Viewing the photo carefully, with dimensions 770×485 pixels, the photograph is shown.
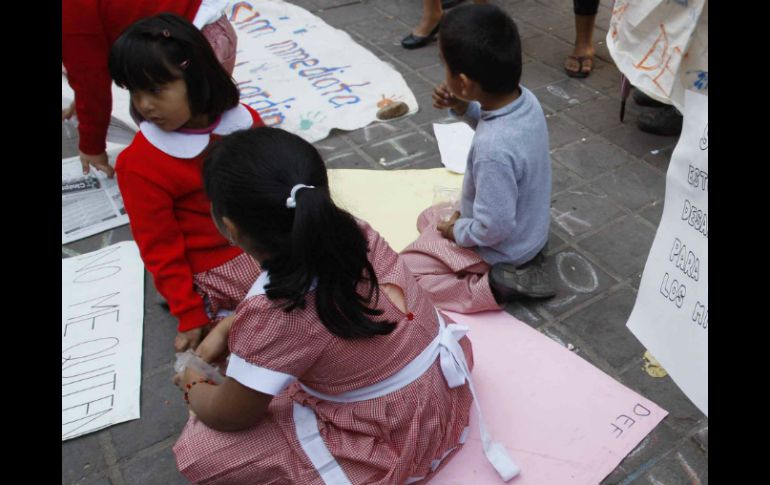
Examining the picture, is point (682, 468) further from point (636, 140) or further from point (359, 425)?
point (636, 140)

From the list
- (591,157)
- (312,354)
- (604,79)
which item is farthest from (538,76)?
(312,354)

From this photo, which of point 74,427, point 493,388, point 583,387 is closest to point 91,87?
point 74,427

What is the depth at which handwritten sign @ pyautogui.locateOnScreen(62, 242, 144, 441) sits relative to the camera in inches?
71.1

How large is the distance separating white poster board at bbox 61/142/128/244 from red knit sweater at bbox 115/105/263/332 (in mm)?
739

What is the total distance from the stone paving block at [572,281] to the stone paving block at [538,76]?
1255mm

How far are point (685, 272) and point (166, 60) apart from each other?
51.5 inches

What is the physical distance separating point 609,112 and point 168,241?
6.74 feet

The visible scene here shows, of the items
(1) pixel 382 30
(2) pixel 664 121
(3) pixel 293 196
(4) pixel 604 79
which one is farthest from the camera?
(1) pixel 382 30

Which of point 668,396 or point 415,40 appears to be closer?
point 668,396

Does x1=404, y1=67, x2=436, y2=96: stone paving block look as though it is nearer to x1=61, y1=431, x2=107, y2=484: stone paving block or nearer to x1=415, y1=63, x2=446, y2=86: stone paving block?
Answer: x1=415, y1=63, x2=446, y2=86: stone paving block

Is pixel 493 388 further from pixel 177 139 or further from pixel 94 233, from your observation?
pixel 94 233

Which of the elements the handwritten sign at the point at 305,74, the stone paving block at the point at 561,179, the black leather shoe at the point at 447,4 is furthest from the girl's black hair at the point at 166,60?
the black leather shoe at the point at 447,4

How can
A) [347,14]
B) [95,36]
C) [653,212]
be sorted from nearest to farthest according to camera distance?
1. [95,36]
2. [653,212]
3. [347,14]

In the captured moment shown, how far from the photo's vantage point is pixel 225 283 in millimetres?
1867
